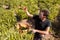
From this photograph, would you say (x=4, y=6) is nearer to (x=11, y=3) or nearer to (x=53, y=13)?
(x=11, y=3)

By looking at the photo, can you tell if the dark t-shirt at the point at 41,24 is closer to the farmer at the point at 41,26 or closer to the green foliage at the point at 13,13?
the farmer at the point at 41,26

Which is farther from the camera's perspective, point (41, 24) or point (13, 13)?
point (13, 13)

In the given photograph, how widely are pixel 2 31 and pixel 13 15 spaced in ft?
4.96

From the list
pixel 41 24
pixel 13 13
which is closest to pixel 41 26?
pixel 41 24

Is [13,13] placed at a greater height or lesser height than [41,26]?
lesser

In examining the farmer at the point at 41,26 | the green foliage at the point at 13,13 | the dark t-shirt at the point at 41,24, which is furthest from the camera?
the green foliage at the point at 13,13

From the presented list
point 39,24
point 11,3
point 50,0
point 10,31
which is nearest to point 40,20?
point 39,24

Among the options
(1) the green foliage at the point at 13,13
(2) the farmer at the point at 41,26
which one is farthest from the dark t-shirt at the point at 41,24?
(1) the green foliage at the point at 13,13

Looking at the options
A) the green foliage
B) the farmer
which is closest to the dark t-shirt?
the farmer

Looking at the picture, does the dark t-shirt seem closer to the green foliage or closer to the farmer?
the farmer

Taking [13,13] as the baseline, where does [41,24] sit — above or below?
above

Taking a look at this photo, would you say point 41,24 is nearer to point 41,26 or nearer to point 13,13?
point 41,26

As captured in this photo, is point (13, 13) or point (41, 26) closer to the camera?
point (41, 26)

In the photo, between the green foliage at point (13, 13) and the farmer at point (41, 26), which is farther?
the green foliage at point (13, 13)
